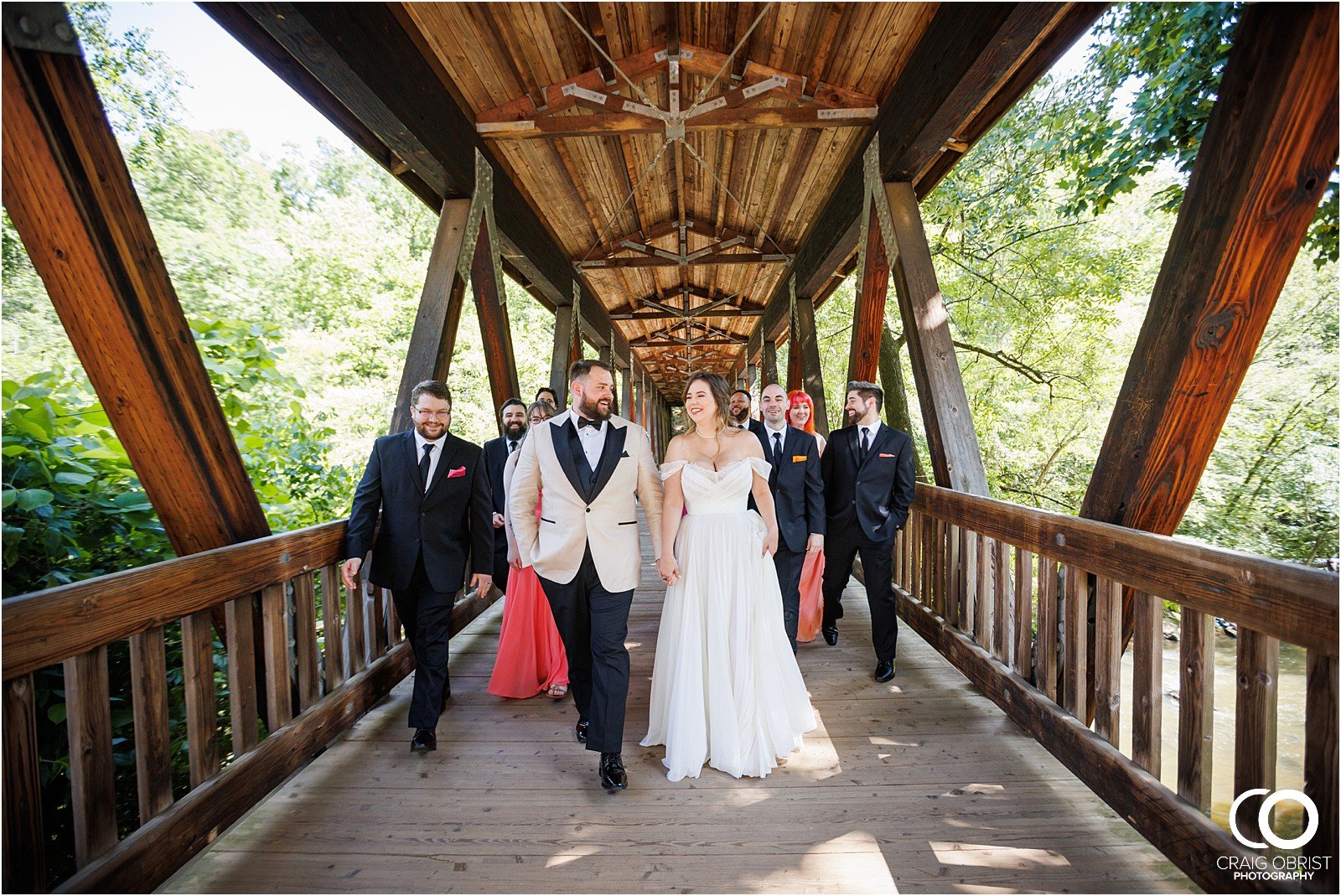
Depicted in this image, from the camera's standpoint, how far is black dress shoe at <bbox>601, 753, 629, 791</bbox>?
236cm

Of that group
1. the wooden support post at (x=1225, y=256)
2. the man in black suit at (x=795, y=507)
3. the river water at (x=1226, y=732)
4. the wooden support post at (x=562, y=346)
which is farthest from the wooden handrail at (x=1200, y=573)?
the wooden support post at (x=562, y=346)

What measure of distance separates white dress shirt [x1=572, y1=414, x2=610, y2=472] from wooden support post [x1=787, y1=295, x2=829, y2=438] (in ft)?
16.3

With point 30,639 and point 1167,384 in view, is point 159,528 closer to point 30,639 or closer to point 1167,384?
point 30,639

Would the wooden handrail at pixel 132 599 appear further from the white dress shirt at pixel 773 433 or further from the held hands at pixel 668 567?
the white dress shirt at pixel 773 433

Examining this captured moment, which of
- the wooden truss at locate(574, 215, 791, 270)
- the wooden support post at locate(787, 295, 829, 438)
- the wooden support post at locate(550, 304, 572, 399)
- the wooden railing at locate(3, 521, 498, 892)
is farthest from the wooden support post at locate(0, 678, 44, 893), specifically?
the wooden truss at locate(574, 215, 791, 270)

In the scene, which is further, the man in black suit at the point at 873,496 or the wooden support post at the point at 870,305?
the wooden support post at the point at 870,305

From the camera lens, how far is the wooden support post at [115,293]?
1.68 metres

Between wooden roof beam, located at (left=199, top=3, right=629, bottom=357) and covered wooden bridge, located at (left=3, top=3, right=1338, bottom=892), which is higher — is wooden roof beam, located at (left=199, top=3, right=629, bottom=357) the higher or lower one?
the higher one

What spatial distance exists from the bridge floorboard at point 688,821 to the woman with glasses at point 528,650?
0.29 meters

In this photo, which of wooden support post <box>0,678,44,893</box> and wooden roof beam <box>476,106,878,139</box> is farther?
wooden roof beam <box>476,106,878,139</box>

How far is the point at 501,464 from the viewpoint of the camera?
4.09 m

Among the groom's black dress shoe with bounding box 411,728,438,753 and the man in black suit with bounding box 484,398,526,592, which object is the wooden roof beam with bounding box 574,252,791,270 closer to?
the man in black suit with bounding box 484,398,526,592

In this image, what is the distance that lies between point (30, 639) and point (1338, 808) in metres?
2.89

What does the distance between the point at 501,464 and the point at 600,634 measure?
1918 millimetres
